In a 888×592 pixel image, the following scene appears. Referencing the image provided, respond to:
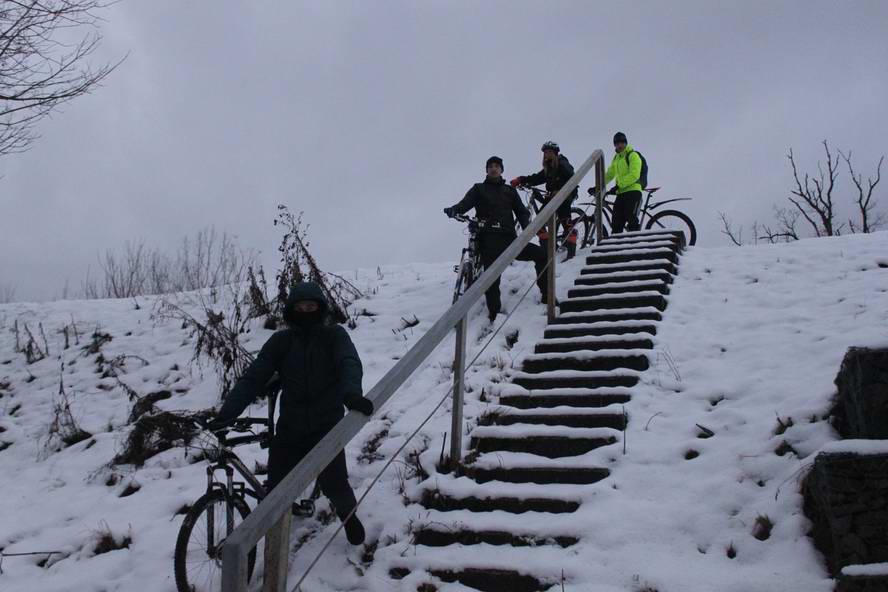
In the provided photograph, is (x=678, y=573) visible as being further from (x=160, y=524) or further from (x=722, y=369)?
(x=160, y=524)

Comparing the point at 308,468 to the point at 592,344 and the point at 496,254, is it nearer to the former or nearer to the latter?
the point at 592,344

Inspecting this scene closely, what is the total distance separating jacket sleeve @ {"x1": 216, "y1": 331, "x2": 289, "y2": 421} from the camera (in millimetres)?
3871

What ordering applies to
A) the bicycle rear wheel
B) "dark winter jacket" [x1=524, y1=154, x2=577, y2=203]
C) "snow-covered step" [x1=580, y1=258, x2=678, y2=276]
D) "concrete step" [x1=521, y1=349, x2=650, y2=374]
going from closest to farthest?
"concrete step" [x1=521, y1=349, x2=650, y2=374] < "snow-covered step" [x1=580, y1=258, x2=678, y2=276] < the bicycle rear wheel < "dark winter jacket" [x1=524, y1=154, x2=577, y2=203]

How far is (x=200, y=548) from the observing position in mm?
3725

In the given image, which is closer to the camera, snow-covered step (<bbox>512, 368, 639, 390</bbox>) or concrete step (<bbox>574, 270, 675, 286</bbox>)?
snow-covered step (<bbox>512, 368, 639, 390</bbox>)

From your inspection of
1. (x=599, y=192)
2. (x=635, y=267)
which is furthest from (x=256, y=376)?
(x=599, y=192)

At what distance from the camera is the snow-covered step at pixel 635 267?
7.50 metres

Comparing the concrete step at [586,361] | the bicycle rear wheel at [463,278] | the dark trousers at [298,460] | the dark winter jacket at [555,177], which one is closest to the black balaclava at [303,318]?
the dark trousers at [298,460]

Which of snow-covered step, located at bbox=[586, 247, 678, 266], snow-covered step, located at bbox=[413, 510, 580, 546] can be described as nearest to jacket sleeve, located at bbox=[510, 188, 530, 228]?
snow-covered step, located at bbox=[586, 247, 678, 266]

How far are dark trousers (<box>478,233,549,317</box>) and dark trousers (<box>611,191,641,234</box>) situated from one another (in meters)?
2.55

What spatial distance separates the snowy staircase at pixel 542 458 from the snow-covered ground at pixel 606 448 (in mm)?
74

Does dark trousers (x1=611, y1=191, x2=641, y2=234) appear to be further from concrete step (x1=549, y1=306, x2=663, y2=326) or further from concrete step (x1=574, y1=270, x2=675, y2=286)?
concrete step (x1=549, y1=306, x2=663, y2=326)

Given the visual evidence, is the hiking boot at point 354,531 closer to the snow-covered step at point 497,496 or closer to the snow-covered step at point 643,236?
the snow-covered step at point 497,496

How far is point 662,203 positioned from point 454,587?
333 inches
